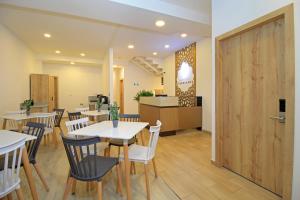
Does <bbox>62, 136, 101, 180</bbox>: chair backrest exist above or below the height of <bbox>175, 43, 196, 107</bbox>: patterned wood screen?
below

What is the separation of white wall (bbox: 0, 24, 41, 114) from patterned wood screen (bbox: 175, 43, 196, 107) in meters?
5.04

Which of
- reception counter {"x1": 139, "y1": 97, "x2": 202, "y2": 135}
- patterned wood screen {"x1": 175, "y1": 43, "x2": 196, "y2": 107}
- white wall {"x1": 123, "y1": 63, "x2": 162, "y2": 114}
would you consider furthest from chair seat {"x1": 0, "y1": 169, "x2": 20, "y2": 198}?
white wall {"x1": 123, "y1": 63, "x2": 162, "y2": 114}

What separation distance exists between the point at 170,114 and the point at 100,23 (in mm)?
2889

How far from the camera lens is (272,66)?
189cm

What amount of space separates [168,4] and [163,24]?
43cm

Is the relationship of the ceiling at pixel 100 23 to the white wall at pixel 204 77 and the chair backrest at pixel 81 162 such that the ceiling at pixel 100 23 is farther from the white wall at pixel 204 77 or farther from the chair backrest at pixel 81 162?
the chair backrest at pixel 81 162

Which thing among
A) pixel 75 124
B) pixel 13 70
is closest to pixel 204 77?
pixel 75 124

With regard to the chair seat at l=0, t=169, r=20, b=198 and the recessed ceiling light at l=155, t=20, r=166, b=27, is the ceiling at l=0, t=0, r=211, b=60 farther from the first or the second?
the chair seat at l=0, t=169, r=20, b=198

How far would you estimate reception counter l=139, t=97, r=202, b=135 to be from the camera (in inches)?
173

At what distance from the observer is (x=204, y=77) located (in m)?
4.87

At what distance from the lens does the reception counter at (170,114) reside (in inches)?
173

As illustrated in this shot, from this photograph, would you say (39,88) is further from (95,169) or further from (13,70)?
(95,169)

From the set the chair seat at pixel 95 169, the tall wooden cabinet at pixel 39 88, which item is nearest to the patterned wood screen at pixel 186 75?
the chair seat at pixel 95 169

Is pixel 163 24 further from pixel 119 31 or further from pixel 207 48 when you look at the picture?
pixel 207 48
